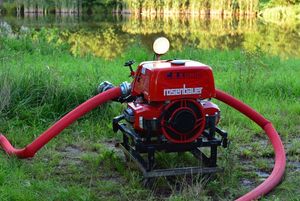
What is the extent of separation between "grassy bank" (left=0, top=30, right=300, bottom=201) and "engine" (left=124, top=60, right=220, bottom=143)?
38 cm

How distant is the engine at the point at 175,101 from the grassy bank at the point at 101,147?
1.25 ft

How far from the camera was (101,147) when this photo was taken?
451 centimetres

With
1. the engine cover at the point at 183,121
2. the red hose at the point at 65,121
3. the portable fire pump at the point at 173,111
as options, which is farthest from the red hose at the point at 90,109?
the engine cover at the point at 183,121

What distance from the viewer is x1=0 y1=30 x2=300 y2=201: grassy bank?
347 centimetres

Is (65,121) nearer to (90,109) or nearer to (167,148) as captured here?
(90,109)

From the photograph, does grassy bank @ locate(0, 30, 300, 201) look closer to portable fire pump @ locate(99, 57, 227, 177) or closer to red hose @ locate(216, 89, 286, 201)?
red hose @ locate(216, 89, 286, 201)

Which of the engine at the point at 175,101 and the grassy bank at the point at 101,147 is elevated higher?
the engine at the point at 175,101

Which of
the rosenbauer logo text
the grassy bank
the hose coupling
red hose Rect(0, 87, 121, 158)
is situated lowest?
the grassy bank

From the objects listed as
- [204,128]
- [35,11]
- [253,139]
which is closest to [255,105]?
[253,139]

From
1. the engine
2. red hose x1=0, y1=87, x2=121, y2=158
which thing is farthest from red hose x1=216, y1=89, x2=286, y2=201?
red hose x1=0, y1=87, x2=121, y2=158

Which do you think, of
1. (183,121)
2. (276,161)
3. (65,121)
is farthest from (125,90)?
(276,161)

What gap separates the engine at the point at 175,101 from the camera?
3449mm

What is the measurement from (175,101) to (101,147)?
1270 mm

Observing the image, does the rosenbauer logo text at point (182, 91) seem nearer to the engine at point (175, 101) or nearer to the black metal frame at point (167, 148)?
the engine at point (175, 101)
